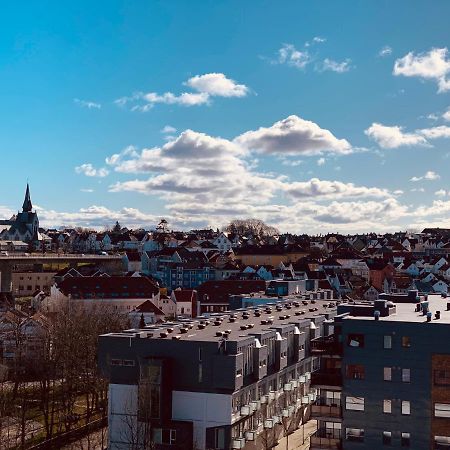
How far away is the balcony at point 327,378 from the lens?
28984mm

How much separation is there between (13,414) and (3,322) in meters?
21.4

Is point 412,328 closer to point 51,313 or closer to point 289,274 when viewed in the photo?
point 51,313

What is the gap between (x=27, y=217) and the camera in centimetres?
17675

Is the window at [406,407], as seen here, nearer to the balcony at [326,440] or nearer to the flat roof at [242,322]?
the balcony at [326,440]

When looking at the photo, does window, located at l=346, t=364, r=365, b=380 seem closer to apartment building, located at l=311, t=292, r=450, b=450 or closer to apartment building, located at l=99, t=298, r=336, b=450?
apartment building, located at l=311, t=292, r=450, b=450

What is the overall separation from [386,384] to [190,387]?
8.71 meters

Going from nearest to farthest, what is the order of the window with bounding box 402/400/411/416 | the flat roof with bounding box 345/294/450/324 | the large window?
the window with bounding box 402/400/411/416 < the flat roof with bounding box 345/294/450/324 < the large window

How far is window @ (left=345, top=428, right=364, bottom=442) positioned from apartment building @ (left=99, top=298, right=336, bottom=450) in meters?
5.27

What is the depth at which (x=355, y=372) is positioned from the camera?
28.5m

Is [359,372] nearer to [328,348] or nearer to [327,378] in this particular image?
[327,378]

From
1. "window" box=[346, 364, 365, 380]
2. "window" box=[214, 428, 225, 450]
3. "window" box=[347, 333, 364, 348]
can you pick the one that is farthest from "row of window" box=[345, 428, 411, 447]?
"window" box=[214, 428, 225, 450]

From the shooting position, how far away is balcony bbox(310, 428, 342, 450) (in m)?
29.0

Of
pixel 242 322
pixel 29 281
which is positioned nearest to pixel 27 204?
pixel 29 281

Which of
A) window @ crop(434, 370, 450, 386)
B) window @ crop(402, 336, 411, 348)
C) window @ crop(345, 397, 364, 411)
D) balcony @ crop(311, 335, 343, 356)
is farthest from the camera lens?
balcony @ crop(311, 335, 343, 356)
